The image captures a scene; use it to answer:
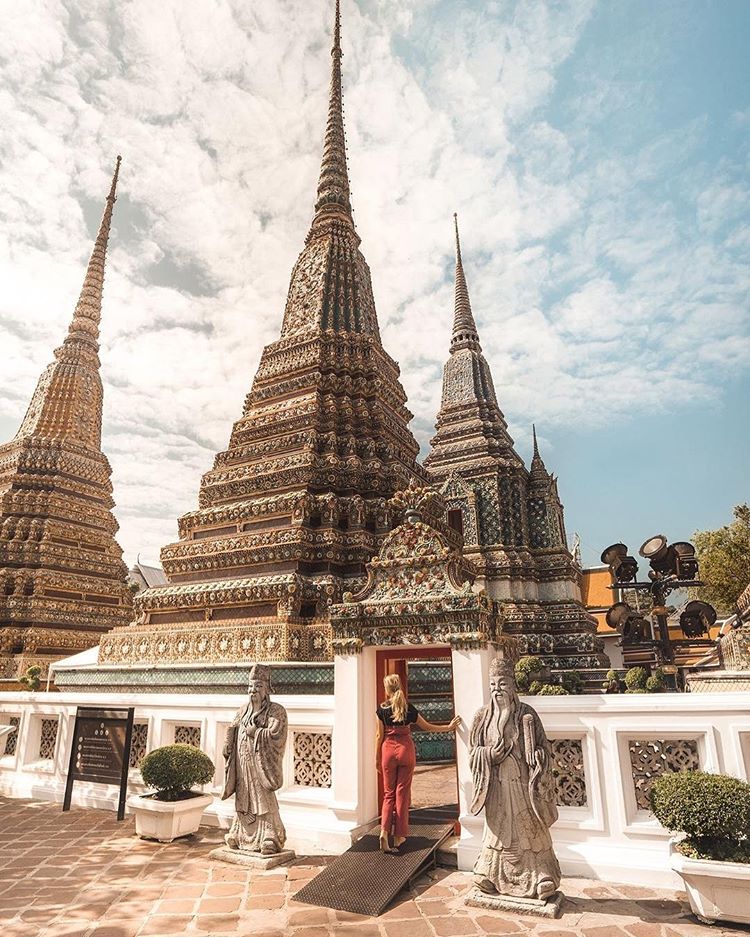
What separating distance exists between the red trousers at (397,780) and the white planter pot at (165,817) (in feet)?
9.35

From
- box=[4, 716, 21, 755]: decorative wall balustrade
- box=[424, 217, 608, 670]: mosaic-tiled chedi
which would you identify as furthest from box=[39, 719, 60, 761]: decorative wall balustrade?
box=[424, 217, 608, 670]: mosaic-tiled chedi

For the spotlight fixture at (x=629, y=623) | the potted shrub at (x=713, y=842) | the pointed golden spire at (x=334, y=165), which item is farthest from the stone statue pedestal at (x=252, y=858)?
the pointed golden spire at (x=334, y=165)

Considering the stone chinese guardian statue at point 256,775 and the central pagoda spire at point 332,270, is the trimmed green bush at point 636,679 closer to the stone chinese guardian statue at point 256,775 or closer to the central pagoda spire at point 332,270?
the stone chinese guardian statue at point 256,775

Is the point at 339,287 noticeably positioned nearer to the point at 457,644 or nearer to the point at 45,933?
the point at 457,644

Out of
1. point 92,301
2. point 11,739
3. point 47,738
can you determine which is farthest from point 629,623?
point 92,301

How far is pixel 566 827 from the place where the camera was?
20.6 ft

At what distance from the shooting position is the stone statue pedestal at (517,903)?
5.19 metres

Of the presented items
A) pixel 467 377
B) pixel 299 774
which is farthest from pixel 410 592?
pixel 467 377

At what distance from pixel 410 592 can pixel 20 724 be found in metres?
8.21

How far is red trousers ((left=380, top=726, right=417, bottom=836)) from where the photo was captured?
645cm

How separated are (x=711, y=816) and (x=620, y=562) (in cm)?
829

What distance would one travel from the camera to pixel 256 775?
7.01 m

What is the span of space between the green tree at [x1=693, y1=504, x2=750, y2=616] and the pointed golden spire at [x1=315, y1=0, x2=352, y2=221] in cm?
2565

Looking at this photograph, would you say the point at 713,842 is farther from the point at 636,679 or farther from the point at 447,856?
the point at 636,679
